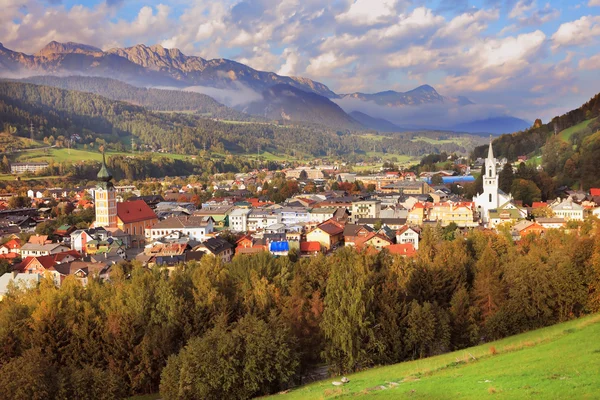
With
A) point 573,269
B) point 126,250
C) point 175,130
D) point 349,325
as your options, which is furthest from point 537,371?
point 175,130

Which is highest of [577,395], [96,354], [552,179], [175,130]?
[175,130]

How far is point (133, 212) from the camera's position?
56.8m

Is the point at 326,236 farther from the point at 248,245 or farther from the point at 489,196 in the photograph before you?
the point at 489,196

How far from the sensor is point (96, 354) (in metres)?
23.0

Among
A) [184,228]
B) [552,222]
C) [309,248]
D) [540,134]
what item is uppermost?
[540,134]

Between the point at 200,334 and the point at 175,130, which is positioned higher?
the point at 175,130

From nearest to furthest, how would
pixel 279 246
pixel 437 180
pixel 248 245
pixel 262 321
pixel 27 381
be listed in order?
pixel 27 381 → pixel 262 321 → pixel 279 246 → pixel 248 245 → pixel 437 180

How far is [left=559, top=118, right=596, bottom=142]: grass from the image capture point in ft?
279

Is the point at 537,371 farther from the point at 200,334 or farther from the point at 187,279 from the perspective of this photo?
the point at 187,279

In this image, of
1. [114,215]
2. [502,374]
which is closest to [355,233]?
[114,215]

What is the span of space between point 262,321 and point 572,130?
81.2 m

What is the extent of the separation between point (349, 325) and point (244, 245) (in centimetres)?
2556

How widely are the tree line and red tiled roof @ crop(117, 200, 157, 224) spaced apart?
87.5 feet

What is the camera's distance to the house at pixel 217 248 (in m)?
43.2
